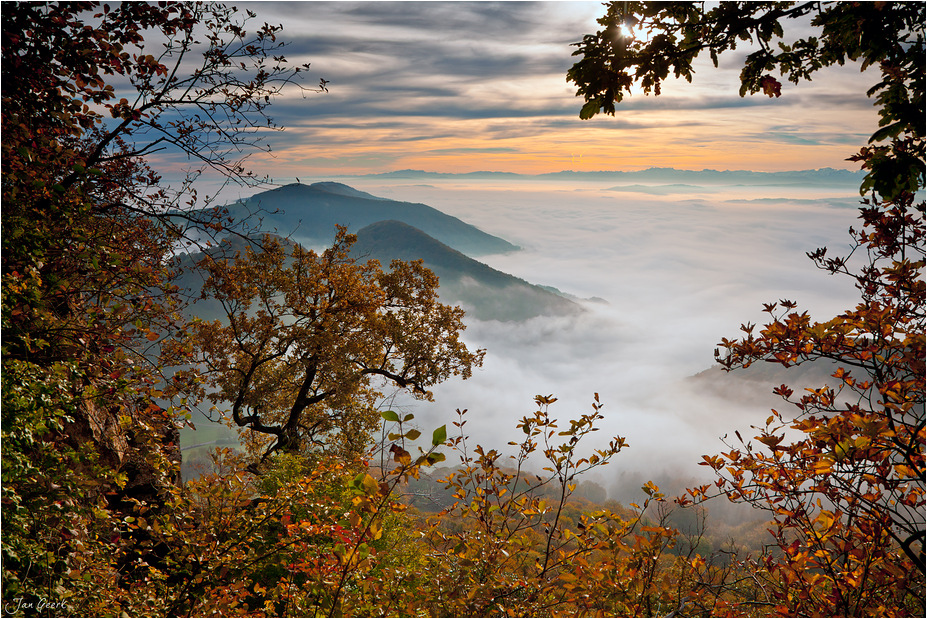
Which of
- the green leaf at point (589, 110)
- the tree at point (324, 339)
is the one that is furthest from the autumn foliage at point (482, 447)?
the tree at point (324, 339)

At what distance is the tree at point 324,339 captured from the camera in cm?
1355

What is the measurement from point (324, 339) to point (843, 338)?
11635 mm

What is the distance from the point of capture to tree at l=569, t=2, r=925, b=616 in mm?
3439

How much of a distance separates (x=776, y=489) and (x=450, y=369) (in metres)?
12.3

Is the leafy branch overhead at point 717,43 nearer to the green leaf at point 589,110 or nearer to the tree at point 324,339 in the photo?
the green leaf at point 589,110

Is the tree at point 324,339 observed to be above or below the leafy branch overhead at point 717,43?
below

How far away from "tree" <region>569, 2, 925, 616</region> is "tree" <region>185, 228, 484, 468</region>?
1046cm

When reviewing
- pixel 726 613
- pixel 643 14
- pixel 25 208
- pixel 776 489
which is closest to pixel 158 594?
pixel 25 208

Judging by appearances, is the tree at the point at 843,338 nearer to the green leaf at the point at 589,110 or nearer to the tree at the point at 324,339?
the green leaf at the point at 589,110

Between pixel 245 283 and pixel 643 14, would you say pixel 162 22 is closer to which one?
pixel 643 14

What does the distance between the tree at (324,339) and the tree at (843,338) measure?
10.5 m

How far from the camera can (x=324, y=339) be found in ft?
43.9

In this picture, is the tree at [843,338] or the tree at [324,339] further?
the tree at [324,339]

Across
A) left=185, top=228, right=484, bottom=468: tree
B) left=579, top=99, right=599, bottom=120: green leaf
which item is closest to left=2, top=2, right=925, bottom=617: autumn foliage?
left=579, top=99, right=599, bottom=120: green leaf
